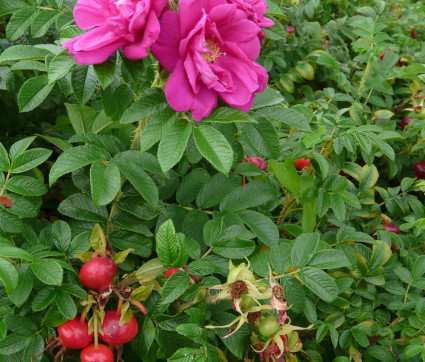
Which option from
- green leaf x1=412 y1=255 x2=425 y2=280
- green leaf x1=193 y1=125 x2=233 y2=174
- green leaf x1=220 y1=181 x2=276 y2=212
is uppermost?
green leaf x1=193 y1=125 x2=233 y2=174

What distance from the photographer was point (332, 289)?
0.94 metres

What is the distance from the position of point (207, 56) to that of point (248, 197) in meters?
A: 0.42

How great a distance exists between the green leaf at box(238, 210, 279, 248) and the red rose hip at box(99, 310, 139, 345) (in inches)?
14.1

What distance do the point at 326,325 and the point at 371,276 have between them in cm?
24

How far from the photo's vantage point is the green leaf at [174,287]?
0.77 metres

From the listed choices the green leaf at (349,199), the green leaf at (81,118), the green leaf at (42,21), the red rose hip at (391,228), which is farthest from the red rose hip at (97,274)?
the red rose hip at (391,228)

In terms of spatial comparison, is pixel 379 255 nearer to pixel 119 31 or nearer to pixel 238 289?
pixel 238 289

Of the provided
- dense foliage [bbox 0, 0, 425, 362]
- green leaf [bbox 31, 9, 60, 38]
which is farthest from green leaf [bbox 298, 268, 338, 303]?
green leaf [bbox 31, 9, 60, 38]

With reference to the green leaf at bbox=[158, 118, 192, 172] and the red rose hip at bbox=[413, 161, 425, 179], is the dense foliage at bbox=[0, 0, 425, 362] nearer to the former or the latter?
the green leaf at bbox=[158, 118, 192, 172]

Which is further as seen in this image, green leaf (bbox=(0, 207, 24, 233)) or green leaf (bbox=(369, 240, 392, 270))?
green leaf (bbox=(369, 240, 392, 270))

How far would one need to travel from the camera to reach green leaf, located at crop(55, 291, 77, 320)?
2.56 feet

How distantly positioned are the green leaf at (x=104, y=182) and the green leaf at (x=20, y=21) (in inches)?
16.9

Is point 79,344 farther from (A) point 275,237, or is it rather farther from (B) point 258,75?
(B) point 258,75

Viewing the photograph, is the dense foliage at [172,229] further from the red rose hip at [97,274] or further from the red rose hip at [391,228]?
the red rose hip at [391,228]
